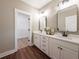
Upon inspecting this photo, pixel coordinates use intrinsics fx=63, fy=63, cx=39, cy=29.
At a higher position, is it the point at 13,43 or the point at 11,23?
the point at 11,23

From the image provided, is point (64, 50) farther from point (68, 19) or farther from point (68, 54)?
point (68, 19)

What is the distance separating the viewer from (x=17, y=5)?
3.20m

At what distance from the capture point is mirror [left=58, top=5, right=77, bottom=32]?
1947 mm

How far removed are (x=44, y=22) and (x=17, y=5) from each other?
5.56ft

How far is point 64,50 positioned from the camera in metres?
1.68

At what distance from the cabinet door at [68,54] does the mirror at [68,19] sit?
2.42ft

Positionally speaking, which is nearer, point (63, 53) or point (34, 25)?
point (63, 53)

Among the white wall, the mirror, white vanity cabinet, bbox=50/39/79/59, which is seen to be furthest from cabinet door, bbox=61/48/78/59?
the white wall

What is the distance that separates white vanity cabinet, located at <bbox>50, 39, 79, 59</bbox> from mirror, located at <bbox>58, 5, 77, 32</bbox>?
631 mm

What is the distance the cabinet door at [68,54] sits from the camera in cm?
143

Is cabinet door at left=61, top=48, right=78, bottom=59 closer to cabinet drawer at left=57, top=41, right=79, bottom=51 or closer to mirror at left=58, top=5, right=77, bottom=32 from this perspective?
cabinet drawer at left=57, top=41, right=79, bottom=51

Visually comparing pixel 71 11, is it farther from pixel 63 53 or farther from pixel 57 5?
pixel 63 53

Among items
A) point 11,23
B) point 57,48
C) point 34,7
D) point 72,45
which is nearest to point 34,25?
point 34,7

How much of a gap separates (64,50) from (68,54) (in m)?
0.14
